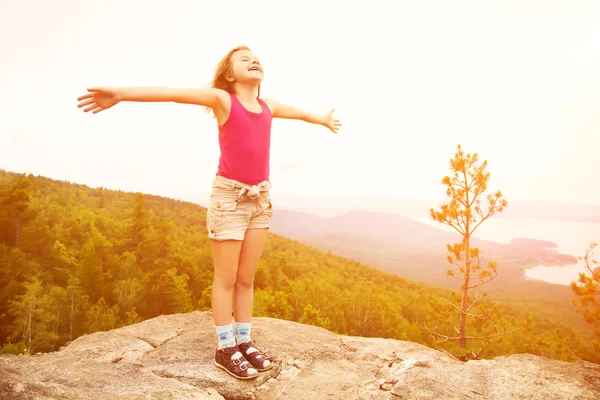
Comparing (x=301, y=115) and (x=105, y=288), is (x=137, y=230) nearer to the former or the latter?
(x=105, y=288)

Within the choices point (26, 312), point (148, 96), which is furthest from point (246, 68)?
point (26, 312)

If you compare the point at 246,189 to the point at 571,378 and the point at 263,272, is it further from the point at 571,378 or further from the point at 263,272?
the point at 263,272

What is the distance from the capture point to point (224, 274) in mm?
2947

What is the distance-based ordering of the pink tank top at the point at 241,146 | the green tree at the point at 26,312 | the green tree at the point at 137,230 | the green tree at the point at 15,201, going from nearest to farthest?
the pink tank top at the point at 241,146 → the green tree at the point at 26,312 → the green tree at the point at 15,201 → the green tree at the point at 137,230

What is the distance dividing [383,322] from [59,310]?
1646 cm

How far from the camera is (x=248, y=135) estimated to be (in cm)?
294

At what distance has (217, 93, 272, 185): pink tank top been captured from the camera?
9.52 feet

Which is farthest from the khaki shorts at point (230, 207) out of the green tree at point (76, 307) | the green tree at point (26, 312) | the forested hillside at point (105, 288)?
the green tree at point (76, 307)

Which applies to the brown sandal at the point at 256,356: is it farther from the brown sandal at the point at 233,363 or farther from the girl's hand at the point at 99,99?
the girl's hand at the point at 99,99

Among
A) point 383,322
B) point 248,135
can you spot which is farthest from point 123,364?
point 383,322

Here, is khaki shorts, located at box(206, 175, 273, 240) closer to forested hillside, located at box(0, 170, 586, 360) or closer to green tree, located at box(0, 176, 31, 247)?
forested hillside, located at box(0, 170, 586, 360)

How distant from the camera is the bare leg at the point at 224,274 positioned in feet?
9.55

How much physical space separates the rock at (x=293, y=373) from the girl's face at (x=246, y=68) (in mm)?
2563

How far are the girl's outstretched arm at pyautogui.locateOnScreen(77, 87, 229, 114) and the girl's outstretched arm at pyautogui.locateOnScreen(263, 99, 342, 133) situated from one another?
68 cm
